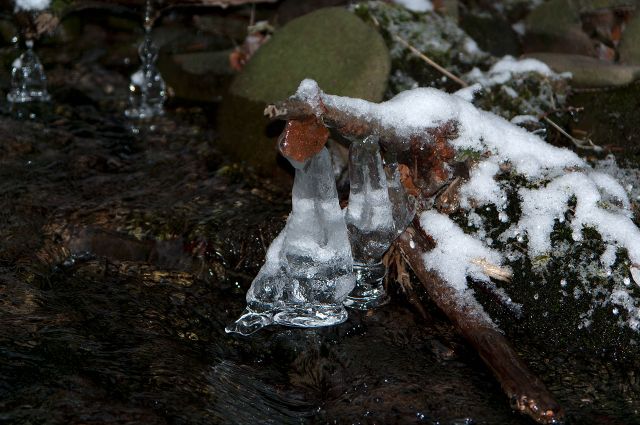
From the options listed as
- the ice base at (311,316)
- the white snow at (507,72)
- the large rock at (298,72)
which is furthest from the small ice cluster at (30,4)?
the ice base at (311,316)

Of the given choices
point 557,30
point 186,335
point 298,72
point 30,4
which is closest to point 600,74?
point 557,30

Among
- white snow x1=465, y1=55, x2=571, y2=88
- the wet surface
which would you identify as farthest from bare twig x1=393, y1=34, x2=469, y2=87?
the wet surface

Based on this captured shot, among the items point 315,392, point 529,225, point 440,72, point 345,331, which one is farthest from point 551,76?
point 315,392

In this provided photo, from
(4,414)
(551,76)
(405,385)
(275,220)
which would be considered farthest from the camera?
(551,76)

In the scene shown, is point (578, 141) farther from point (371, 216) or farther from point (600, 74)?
point (371, 216)

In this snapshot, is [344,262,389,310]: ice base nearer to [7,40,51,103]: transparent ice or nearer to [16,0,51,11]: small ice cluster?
[7,40,51,103]: transparent ice

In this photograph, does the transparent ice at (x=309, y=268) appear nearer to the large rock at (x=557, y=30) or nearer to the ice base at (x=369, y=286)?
the ice base at (x=369, y=286)

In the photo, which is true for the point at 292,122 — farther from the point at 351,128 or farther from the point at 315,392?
the point at 315,392
